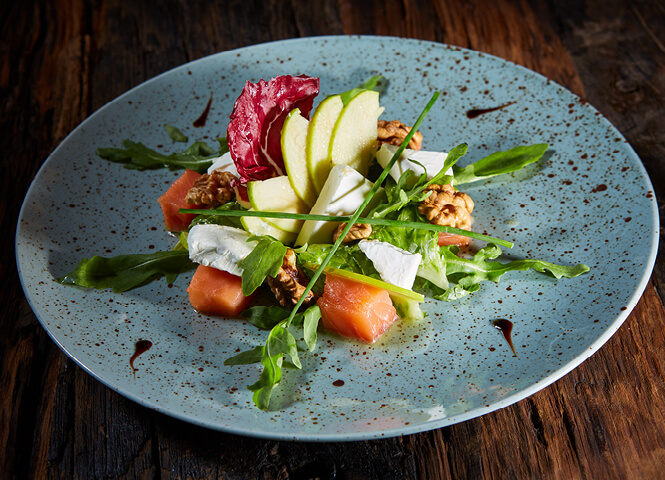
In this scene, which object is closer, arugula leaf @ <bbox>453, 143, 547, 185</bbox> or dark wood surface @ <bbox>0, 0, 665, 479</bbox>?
dark wood surface @ <bbox>0, 0, 665, 479</bbox>

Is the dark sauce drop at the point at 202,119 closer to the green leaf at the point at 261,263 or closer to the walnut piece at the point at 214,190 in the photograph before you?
the walnut piece at the point at 214,190

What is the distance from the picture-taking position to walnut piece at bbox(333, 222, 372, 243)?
2725mm

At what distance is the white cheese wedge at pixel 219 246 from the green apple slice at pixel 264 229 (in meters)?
0.04

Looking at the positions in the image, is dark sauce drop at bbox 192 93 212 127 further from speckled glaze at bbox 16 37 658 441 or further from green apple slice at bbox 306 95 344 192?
green apple slice at bbox 306 95 344 192

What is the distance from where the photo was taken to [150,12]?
4.88 meters

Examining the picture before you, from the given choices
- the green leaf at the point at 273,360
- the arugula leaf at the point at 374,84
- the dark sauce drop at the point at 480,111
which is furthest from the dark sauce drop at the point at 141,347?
the dark sauce drop at the point at 480,111

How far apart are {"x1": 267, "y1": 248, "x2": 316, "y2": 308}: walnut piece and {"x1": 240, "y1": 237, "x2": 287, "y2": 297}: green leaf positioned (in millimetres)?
50

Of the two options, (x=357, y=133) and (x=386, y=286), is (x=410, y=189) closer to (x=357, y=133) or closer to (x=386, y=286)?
(x=357, y=133)

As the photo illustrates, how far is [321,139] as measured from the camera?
115 inches

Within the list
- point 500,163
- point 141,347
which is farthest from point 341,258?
point 500,163

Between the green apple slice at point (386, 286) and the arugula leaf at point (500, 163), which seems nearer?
the green apple slice at point (386, 286)

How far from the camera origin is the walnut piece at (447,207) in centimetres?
278

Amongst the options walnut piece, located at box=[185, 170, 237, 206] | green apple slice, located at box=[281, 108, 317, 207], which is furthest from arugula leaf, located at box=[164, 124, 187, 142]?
green apple slice, located at box=[281, 108, 317, 207]

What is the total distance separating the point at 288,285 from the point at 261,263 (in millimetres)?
142
